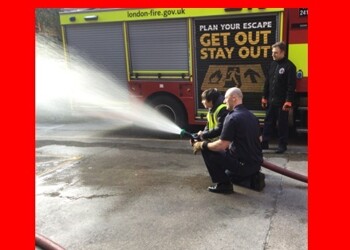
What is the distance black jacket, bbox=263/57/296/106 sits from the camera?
5.88 meters

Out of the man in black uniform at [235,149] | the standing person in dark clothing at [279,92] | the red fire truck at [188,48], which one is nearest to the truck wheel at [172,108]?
the red fire truck at [188,48]

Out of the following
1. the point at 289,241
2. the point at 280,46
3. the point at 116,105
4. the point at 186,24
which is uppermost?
the point at 186,24

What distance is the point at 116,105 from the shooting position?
840 cm

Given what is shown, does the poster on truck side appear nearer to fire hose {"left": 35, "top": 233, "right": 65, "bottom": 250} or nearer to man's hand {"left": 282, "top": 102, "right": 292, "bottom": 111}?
man's hand {"left": 282, "top": 102, "right": 292, "bottom": 111}

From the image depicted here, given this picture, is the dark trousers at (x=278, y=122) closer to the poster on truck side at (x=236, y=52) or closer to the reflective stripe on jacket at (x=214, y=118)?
the poster on truck side at (x=236, y=52)

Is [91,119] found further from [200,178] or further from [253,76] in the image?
[200,178]

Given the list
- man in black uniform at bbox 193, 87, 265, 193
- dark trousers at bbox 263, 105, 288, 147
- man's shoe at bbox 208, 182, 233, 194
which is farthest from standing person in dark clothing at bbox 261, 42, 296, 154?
man's shoe at bbox 208, 182, 233, 194

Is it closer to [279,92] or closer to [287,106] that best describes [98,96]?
[279,92]

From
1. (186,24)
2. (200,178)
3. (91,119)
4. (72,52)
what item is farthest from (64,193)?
(91,119)

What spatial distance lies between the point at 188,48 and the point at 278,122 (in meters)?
2.39

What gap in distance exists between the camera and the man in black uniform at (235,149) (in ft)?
13.8

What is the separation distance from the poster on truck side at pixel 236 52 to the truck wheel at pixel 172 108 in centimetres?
74

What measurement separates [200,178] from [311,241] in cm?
308

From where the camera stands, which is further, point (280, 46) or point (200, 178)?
point (280, 46)
